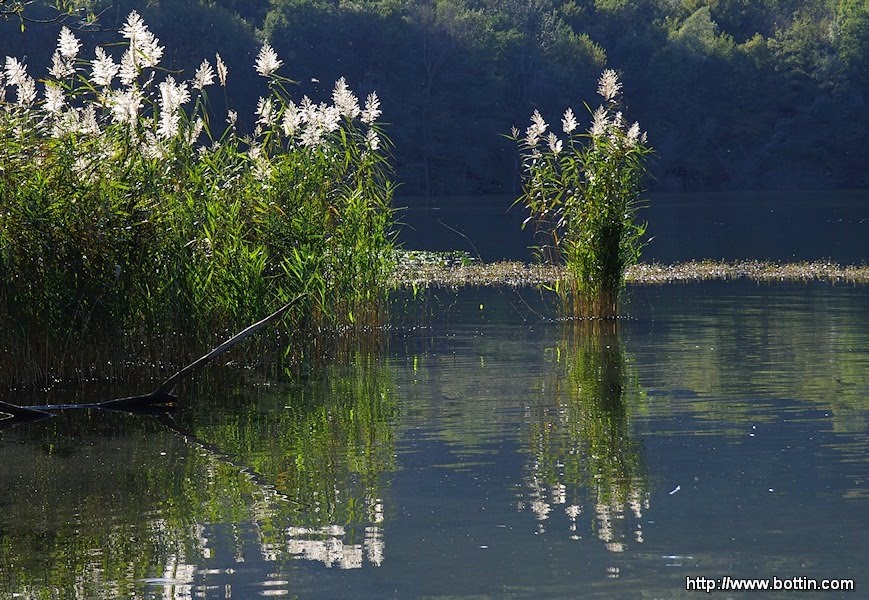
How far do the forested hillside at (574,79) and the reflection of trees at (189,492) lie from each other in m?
60.7

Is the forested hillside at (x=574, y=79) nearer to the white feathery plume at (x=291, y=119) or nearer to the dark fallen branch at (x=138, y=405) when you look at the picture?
the white feathery plume at (x=291, y=119)

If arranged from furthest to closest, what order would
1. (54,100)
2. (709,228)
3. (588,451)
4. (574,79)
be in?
(574,79)
(709,228)
(54,100)
(588,451)

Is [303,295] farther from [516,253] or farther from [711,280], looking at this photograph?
[516,253]

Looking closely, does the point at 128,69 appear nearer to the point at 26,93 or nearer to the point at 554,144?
the point at 26,93

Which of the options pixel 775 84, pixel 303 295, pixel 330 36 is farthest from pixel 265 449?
pixel 775 84

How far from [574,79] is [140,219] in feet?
221

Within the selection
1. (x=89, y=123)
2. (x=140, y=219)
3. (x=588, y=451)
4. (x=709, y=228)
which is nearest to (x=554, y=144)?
(x=140, y=219)

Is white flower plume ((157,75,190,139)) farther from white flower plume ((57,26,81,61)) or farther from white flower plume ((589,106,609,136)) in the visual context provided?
white flower plume ((589,106,609,136))

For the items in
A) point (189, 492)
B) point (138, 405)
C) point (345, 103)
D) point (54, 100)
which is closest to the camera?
point (189, 492)

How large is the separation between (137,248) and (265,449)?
3.33 metres

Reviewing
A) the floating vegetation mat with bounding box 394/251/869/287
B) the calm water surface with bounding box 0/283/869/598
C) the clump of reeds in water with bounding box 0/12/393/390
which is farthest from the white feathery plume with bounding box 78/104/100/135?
the floating vegetation mat with bounding box 394/251/869/287

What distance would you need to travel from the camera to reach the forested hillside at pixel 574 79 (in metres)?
75.1

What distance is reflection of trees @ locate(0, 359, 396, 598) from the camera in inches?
255

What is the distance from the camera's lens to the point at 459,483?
807 cm
